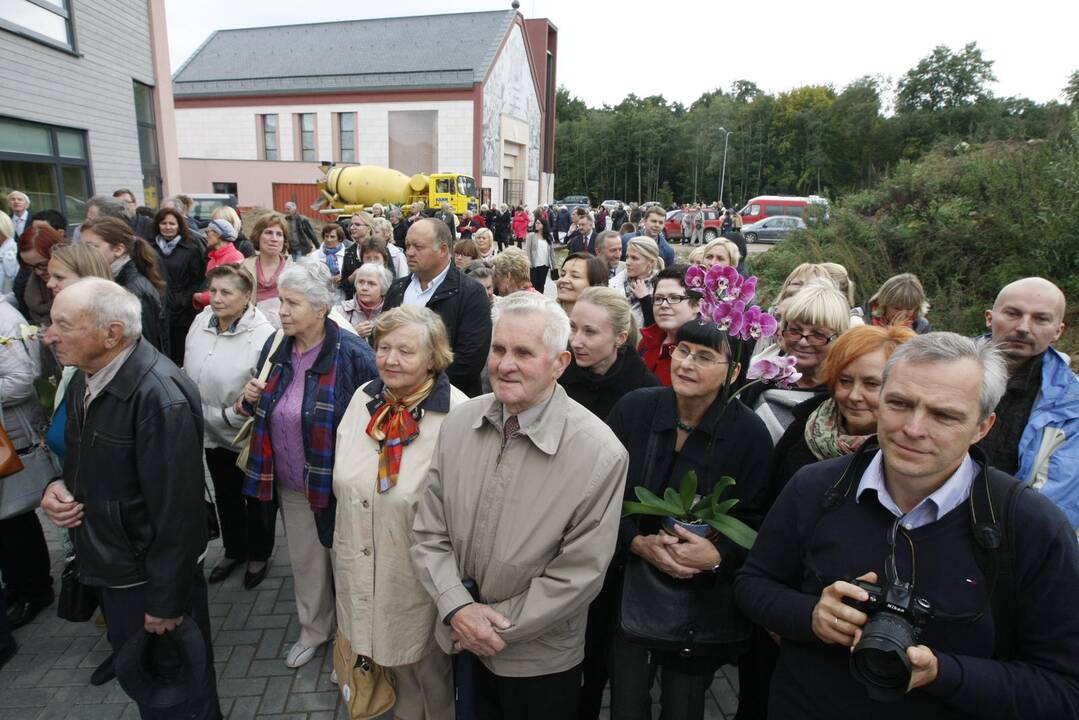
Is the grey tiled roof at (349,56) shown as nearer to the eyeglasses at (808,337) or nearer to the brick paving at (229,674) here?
the brick paving at (229,674)

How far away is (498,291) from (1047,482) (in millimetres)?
3913

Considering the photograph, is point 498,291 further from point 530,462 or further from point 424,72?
point 424,72

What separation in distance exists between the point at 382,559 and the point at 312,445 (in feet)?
2.34

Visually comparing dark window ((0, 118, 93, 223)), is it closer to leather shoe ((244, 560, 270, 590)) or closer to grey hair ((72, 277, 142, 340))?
leather shoe ((244, 560, 270, 590))

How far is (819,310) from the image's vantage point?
283 cm

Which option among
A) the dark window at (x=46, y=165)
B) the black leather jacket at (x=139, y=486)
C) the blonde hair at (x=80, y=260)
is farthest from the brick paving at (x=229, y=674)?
the dark window at (x=46, y=165)

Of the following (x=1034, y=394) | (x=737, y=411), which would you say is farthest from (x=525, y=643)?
(x=1034, y=394)

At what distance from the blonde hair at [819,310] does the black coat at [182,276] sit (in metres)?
5.67

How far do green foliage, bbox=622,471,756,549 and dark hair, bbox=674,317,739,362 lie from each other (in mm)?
482

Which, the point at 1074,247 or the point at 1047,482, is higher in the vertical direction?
the point at 1074,247

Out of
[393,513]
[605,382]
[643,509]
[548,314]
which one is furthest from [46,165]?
[643,509]

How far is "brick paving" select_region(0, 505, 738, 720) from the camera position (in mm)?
2885

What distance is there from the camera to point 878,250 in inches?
416

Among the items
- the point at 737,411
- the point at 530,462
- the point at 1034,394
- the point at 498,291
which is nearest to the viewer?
the point at 530,462
